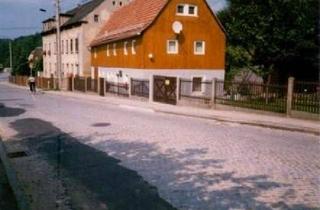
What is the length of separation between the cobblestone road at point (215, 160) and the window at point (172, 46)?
20.6 m

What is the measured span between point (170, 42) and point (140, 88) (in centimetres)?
864

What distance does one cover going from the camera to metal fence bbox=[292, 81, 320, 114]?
54.4 feet

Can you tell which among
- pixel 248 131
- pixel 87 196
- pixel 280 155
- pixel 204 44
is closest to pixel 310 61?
pixel 204 44

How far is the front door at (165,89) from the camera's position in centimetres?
2589

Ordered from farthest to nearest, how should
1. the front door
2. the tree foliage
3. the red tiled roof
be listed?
the tree foliage
the red tiled roof
the front door

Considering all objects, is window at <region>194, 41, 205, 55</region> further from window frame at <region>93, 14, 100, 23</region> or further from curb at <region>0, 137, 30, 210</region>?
curb at <region>0, 137, 30, 210</region>

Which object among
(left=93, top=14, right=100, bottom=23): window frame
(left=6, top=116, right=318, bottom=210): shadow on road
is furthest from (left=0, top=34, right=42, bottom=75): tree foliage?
(left=6, top=116, right=318, bottom=210): shadow on road

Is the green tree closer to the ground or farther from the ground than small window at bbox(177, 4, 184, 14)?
closer to the ground

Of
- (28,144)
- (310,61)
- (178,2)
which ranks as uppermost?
(178,2)

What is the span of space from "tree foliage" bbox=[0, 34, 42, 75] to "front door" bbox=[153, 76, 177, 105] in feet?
250

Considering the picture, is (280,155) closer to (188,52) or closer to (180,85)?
(180,85)

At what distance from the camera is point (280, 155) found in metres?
10.2

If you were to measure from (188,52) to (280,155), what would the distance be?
27565mm

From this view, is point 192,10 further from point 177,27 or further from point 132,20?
point 132,20
